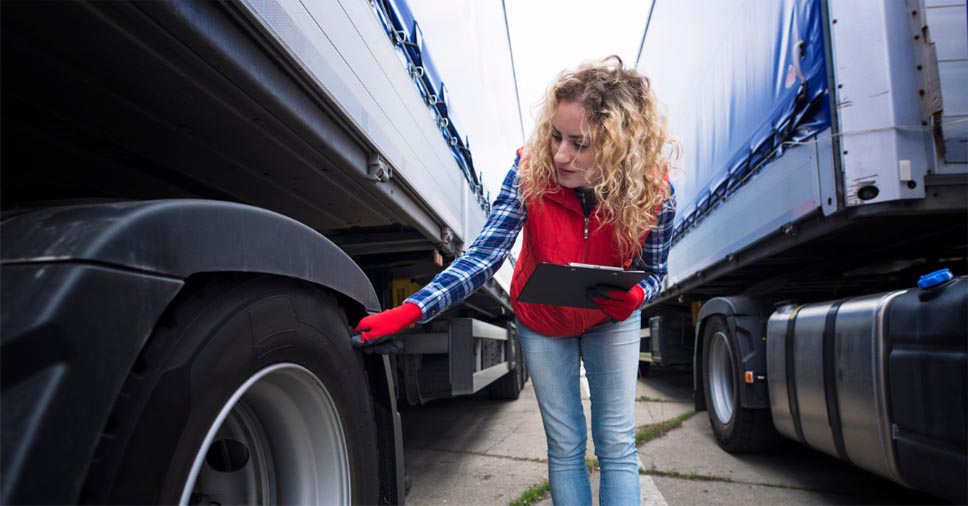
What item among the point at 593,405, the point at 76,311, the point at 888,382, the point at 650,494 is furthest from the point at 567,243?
the point at 650,494

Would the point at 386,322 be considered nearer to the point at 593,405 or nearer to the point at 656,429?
the point at 593,405

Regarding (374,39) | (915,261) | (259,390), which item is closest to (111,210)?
(259,390)

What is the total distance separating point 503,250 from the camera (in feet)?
6.29

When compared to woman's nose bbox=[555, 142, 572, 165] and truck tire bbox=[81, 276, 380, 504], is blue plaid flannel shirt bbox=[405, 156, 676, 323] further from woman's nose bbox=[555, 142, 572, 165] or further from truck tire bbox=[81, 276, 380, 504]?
truck tire bbox=[81, 276, 380, 504]

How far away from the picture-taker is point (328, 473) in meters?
1.40

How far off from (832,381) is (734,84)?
8.01 ft

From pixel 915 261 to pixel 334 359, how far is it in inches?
150

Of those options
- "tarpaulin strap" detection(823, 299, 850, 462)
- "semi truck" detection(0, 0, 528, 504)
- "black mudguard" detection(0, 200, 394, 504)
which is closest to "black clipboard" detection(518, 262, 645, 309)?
"semi truck" detection(0, 0, 528, 504)

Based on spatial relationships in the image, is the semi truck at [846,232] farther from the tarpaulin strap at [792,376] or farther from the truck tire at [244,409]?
the truck tire at [244,409]

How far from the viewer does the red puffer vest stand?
1.92 metres

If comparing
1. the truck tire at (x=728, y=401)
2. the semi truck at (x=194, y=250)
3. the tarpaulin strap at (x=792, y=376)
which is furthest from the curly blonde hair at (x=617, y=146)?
the truck tire at (x=728, y=401)

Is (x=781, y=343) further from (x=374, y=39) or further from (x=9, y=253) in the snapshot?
(x=9, y=253)

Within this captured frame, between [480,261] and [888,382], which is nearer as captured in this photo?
[480,261]

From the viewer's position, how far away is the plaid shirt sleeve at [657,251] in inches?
74.7
